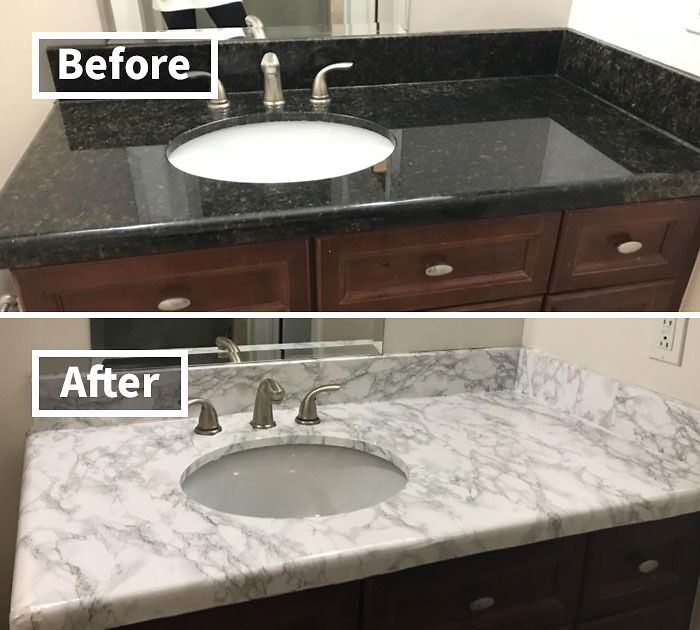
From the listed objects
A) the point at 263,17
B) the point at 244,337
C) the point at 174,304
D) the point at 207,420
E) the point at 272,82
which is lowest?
the point at 207,420

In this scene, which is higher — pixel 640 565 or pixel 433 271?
pixel 433 271

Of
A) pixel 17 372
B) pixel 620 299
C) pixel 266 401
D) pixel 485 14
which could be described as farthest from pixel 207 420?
pixel 485 14

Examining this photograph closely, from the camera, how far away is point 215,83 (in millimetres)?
1357

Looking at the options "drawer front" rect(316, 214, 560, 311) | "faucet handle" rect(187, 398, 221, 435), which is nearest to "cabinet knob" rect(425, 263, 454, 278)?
"drawer front" rect(316, 214, 560, 311)

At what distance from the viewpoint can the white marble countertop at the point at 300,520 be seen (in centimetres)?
81

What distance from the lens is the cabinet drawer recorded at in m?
0.98

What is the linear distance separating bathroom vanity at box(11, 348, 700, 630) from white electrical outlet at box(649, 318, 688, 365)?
74 mm

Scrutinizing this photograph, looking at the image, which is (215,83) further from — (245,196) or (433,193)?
(433,193)

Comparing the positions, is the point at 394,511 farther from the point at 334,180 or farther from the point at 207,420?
the point at 334,180

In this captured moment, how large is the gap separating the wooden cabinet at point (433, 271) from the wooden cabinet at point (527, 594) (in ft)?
1.36

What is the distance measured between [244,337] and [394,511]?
423 mm

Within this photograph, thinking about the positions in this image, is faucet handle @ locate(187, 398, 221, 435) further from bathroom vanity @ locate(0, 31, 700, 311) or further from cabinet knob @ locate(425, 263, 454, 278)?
cabinet knob @ locate(425, 263, 454, 278)

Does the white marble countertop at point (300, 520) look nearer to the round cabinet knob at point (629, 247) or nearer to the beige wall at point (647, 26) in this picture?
the round cabinet knob at point (629, 247)

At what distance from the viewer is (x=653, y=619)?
3.75 feet
